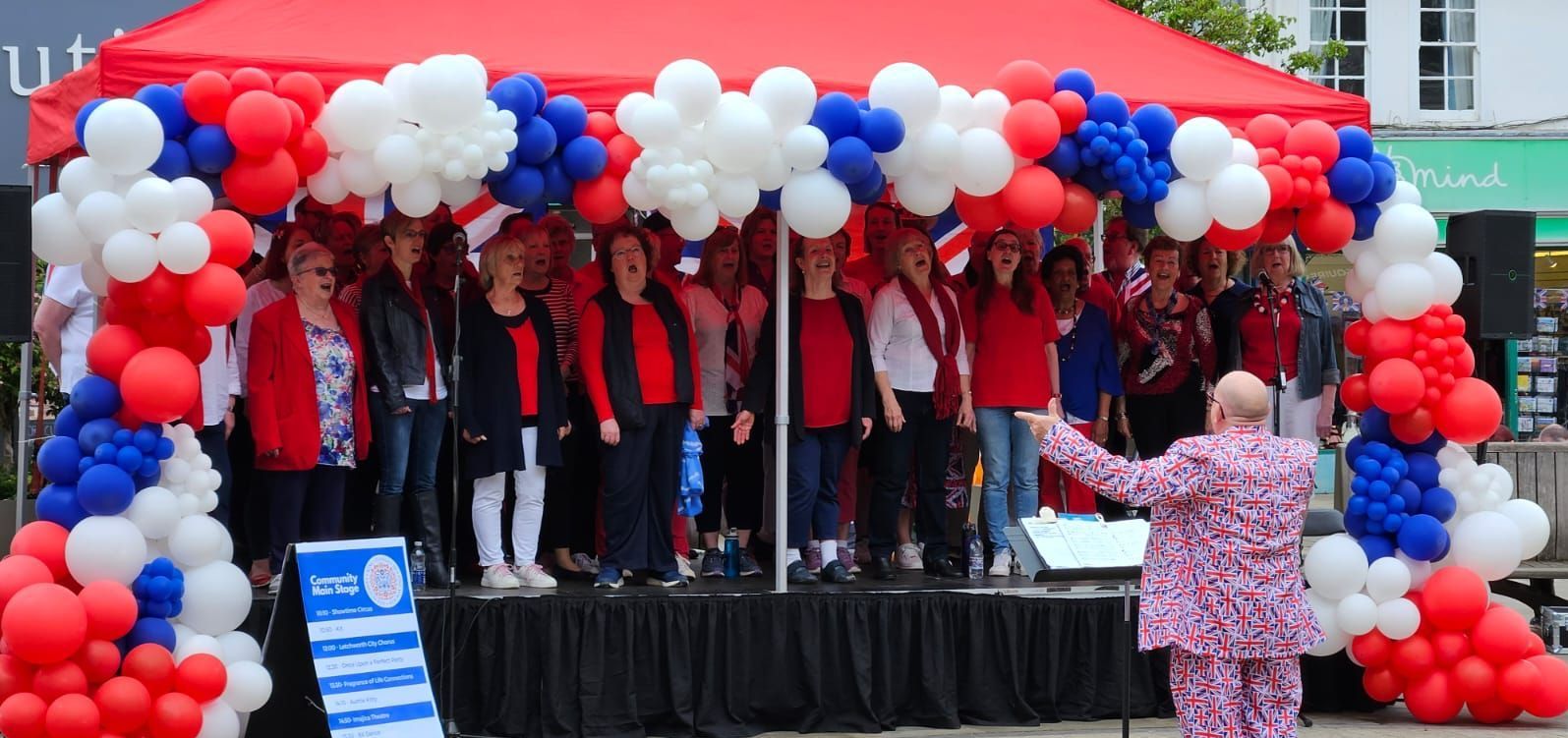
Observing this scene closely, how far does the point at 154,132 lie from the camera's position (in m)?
5.68

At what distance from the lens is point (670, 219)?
649 cm

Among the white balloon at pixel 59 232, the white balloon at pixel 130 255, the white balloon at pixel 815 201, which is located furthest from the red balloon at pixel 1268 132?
the white balloon at pixel 59 232

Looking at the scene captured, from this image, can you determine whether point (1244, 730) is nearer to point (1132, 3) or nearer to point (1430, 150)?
point (1132, 3)

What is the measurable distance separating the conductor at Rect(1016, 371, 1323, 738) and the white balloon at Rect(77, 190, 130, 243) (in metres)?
3.20

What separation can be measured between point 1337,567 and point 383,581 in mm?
4021

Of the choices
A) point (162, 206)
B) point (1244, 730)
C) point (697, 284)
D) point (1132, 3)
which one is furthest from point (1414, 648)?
point (1132, 3)

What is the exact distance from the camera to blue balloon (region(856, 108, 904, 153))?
654cm

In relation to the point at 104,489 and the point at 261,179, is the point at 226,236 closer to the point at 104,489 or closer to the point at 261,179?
the point at 261,179

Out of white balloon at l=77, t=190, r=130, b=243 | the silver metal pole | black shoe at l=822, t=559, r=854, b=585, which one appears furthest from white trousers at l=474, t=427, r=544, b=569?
white balloon at l=77, t=190, r=130, b=243

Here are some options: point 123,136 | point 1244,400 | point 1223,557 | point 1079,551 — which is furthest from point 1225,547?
point 123,136

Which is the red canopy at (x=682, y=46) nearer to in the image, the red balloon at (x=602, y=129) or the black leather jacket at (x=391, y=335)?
the red balloon at (x=602, y=129)

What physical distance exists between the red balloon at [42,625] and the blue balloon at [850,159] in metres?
3.23

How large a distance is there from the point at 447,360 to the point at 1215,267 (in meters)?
4.12

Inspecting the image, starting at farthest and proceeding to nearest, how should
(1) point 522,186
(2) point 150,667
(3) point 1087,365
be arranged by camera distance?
1. (3) point 1087,365
2. (1) point 522,186
3. (2) point 150,667
